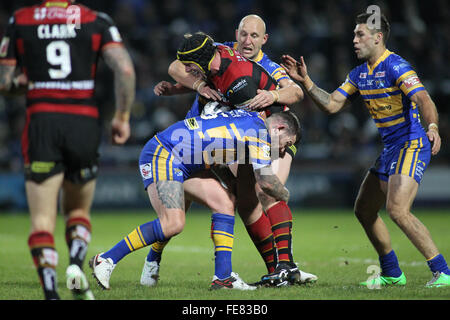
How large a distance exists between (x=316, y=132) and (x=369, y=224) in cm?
1032

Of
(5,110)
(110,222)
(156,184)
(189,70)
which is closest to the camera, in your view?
(156,184)

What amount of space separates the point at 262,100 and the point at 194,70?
1.00 meters

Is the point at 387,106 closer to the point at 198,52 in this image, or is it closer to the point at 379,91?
the point at 379,91

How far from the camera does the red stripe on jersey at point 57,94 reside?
4891mm

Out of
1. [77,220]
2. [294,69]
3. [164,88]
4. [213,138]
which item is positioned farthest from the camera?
[164,88]

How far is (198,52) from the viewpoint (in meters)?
6.56

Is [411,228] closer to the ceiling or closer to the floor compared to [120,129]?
closer to the floor

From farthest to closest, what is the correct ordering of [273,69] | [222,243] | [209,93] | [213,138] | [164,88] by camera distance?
[164,88] < [273,69] < [209,93] < [222,243] < [213,138]

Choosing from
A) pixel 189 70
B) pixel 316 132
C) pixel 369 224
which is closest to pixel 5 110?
pixel 316 132

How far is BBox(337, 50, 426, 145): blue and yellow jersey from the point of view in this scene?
21.9ft

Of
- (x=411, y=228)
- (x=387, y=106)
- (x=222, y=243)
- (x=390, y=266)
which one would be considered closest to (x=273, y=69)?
(x=387, y=106)

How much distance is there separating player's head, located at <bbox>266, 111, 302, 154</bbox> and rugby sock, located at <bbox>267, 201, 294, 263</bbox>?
709 millimetres
